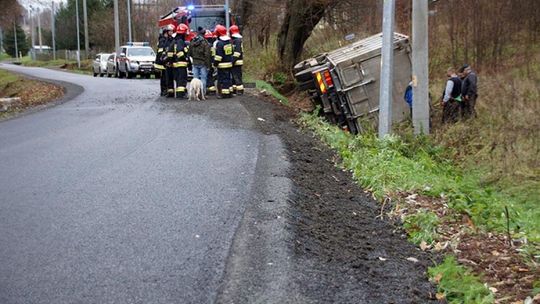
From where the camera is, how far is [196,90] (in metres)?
16.8

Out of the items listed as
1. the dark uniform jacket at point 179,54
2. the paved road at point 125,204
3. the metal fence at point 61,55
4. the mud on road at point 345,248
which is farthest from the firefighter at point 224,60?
the metal fence at point 61,55

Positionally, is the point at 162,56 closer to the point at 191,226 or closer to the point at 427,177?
the point at 427,177

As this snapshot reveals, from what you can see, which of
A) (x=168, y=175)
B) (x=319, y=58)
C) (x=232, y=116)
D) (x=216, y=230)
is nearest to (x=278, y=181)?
(x=168, y=175)

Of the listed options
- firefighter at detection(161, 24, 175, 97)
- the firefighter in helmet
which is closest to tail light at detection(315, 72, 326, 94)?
firefighter at detection(161, 24, 175, 97)

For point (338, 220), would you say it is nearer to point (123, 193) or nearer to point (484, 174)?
point (123, 193)

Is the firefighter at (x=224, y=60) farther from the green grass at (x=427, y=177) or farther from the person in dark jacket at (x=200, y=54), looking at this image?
the green grass at (x=427, y=177)

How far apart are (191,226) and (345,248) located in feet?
4.61

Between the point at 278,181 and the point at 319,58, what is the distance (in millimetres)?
9949

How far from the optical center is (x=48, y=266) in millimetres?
5105

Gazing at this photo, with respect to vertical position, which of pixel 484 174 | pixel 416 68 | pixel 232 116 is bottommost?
pixel 484 174

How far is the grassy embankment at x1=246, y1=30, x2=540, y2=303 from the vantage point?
5605mm

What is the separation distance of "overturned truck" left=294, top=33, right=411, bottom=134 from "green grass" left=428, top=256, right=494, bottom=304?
34.2 ft

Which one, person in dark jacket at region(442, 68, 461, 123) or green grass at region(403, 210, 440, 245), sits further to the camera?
person in dark jacket at region(442, 68, 461, 123)

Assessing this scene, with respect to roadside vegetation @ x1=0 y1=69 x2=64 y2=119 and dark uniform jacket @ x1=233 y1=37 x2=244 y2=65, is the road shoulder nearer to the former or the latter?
dark uniform jacket @ x1=233 y1=37 x2=244 y2=65
